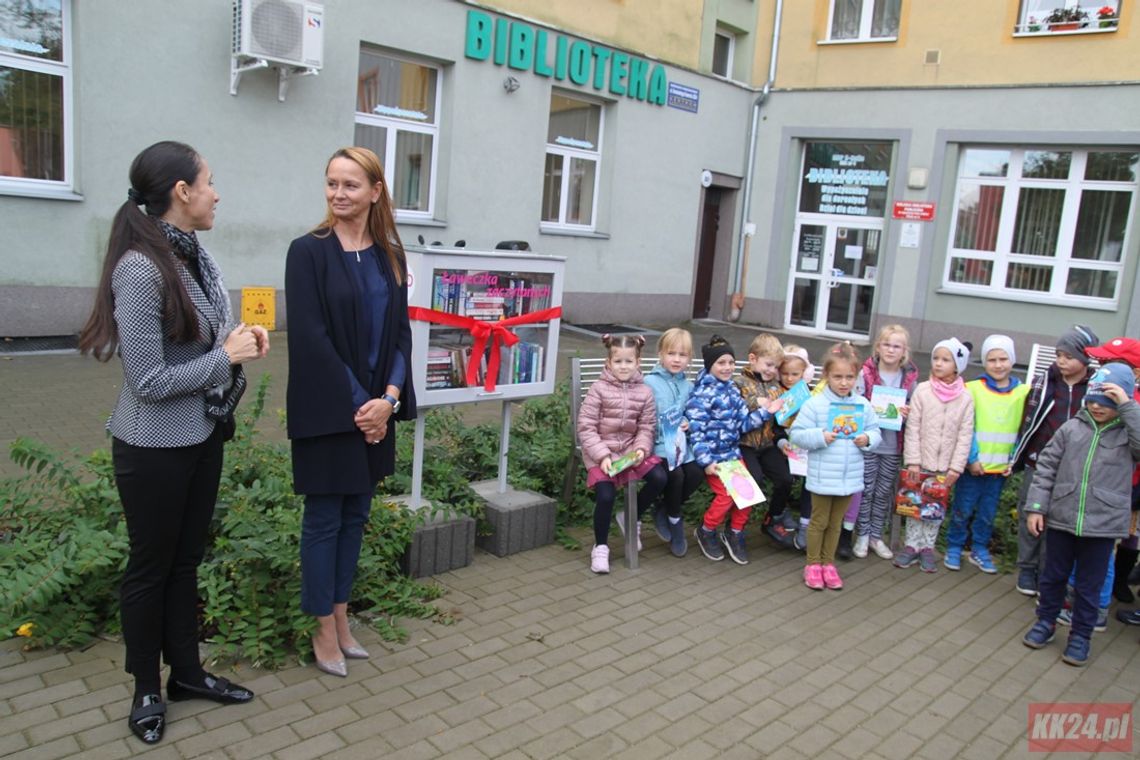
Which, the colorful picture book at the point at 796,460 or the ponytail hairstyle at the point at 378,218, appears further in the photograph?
the colorful picture book at the point at 796,460

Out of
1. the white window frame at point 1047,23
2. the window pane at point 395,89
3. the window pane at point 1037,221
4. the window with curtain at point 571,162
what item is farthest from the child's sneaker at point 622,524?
the white window frame at point 1047,23

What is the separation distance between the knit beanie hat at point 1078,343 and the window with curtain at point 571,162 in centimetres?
1031

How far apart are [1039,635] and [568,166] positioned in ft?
38.2

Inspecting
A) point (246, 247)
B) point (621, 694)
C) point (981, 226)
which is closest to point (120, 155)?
point (246, 247)

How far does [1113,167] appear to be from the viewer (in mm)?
13867

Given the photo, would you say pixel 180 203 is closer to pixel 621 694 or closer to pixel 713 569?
pixel 621 694

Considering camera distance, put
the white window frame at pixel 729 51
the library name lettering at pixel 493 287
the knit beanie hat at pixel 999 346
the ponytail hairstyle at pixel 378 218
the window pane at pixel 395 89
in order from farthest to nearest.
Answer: the white window frame at pixel 729 51 < the window pane at pixel 395 89 < the knit beanie hat at pixel 999 346 < the library name lettering at pixel 493 287 < the ponytail hairstyle at pixel 378 218

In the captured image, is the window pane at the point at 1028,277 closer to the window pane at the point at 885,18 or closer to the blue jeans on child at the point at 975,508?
the window pane at the point at 885,18

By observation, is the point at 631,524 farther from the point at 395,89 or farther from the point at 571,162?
the point at 571,162

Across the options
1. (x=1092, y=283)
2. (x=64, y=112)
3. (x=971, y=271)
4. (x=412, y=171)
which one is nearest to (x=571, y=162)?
(x=412, y=171)

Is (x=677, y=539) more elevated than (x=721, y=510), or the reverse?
(x=721, y=510)

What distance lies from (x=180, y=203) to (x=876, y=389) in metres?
3.98

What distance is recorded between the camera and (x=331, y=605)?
346 centimetres

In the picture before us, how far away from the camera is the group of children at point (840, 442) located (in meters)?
4.82
